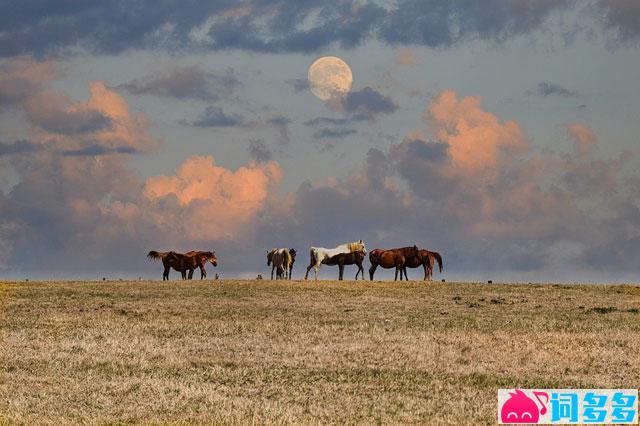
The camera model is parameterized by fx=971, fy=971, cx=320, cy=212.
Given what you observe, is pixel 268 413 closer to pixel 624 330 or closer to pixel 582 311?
pixel 624 330

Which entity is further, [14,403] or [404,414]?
[14,403]

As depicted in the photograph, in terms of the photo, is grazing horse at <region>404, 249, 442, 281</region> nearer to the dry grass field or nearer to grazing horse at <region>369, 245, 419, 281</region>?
grazing horse at <region>369, 245, 419, 281</region>

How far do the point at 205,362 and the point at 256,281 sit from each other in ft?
96.9

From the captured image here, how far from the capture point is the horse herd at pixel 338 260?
66188 mm

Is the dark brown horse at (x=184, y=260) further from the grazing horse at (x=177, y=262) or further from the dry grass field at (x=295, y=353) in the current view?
the dry grass field at (x=295, y=353)

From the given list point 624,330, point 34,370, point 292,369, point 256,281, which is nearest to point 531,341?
point 624,330

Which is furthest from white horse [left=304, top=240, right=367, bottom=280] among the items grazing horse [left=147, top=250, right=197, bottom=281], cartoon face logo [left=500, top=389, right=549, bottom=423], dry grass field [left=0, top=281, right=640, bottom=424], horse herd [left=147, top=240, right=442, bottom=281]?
cartoon face logo [left=500, top=389, right=549, bottom=423]

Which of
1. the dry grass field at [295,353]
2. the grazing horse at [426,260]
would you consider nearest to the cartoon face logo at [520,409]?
the dry grass field at [295,353]

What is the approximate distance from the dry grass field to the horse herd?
14489 mm

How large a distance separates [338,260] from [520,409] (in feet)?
150

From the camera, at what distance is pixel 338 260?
6675 cm

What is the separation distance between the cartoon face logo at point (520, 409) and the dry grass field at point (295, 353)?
366mm

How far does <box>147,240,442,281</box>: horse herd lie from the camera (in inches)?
2606

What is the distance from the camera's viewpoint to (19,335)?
34125 millimetres
